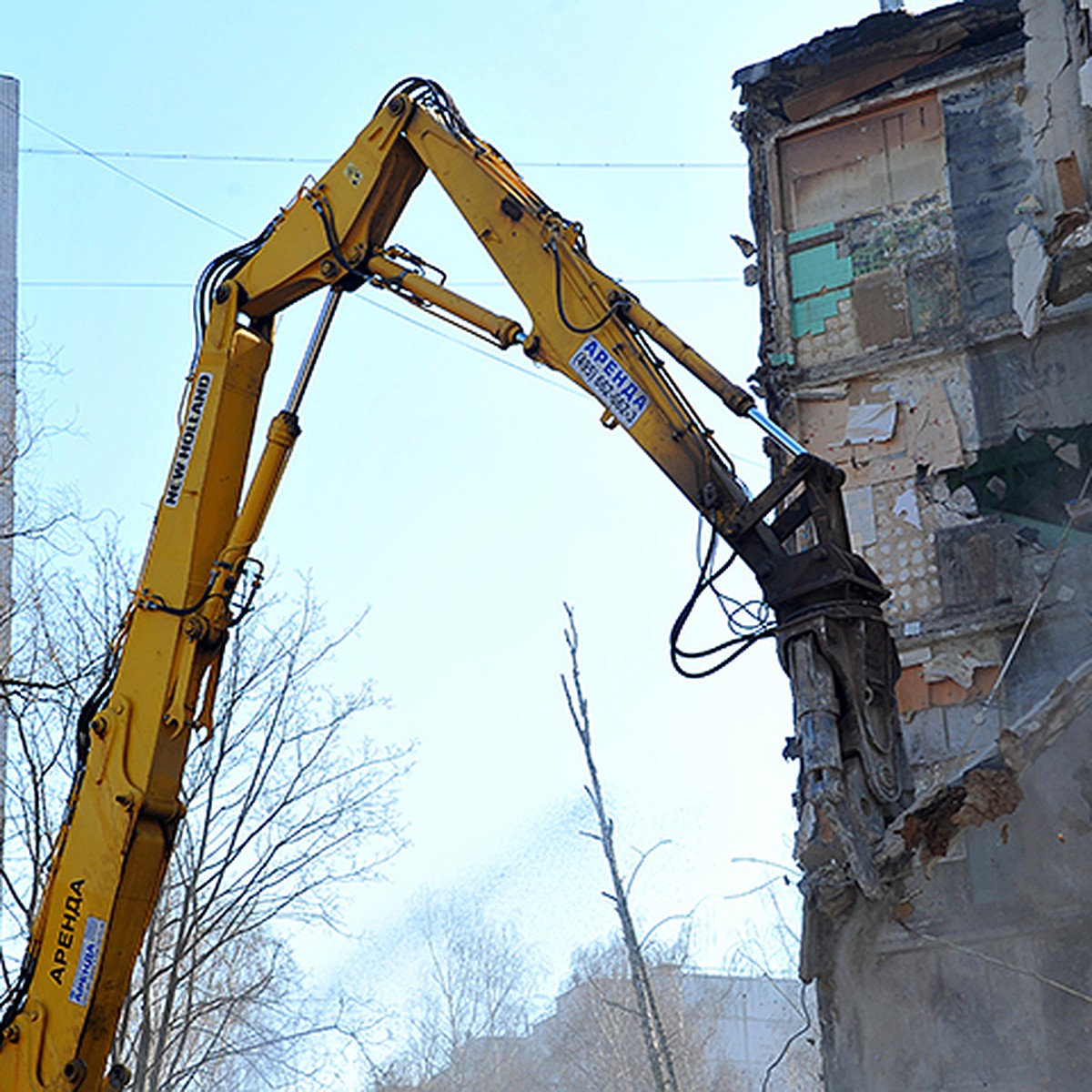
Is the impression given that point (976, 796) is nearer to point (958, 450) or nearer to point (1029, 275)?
point (1029, 275)

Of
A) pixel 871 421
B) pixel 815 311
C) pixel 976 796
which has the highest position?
pixel 815 311

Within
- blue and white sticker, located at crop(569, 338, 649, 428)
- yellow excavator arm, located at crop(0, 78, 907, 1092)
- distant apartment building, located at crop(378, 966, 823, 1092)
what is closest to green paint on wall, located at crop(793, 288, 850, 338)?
yellow excavator arm, located at crop(0, 78, 907, 1092)

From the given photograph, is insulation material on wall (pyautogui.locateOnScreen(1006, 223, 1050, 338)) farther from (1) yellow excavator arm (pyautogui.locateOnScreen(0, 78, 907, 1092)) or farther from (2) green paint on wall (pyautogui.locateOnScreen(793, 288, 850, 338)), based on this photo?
(2) green paint on wall (pyautogui.locateOnScreen(793, 288, 850, 338))

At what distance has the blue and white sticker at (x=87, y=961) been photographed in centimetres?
723

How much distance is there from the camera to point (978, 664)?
34.5 feet

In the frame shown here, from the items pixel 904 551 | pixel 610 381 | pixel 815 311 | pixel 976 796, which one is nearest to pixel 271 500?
pixel 610 381

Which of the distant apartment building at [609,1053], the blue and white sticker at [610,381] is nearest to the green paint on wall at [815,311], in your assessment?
the blue and white sticker at [610,381]

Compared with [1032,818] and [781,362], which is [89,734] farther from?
[781,362]

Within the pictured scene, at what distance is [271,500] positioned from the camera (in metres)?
7.93

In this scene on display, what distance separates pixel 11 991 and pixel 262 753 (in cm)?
973

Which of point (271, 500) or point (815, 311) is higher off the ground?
point (815, 311)

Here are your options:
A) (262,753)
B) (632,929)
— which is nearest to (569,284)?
(262,753)

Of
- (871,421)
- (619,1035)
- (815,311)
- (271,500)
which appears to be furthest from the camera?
(619,1035)

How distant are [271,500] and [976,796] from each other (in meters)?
3.90
